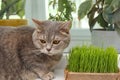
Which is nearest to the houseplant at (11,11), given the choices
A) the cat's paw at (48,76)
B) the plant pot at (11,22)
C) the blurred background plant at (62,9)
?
the plant pot at (11,22)

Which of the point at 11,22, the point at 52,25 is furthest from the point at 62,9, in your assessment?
the point at 52,25

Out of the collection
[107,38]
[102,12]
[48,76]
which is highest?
[102,12]

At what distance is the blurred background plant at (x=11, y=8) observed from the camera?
51.9 inches

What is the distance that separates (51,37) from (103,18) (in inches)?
15.9

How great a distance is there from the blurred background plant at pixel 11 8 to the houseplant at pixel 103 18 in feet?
1.11

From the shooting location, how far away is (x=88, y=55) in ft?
2.97

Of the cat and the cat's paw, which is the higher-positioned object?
the cat

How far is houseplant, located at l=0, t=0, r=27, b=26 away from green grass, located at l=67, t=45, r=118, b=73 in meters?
0.43

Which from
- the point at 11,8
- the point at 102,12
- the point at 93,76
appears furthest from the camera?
the point at 11,8

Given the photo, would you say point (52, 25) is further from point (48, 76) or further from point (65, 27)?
point (48, 76)

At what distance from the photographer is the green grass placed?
35.0 inches

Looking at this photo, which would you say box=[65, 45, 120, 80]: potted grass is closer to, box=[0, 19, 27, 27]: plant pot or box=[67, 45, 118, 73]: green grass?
box=[67, 45, 118, 73]: green grass

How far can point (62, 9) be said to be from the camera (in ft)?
4.57

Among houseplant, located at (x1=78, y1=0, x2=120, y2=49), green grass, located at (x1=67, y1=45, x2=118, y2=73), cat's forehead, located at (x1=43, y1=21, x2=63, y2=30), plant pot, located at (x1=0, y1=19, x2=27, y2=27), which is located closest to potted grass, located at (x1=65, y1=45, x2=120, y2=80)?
green grass, located at (x1=67, y1=45, x2=118, y2=73)
